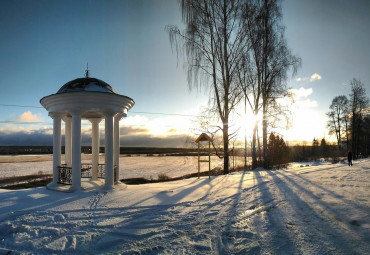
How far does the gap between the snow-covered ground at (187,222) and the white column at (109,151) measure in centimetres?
72

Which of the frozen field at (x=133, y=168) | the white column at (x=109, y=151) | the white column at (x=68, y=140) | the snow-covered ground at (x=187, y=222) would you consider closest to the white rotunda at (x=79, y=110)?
the white column at (x=109, y=151)

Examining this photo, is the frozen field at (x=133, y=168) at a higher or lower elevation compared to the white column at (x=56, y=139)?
lower

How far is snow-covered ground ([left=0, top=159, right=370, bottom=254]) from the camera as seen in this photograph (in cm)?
380

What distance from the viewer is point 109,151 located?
833 centimetres

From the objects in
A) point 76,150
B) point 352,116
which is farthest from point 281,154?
point 76,150

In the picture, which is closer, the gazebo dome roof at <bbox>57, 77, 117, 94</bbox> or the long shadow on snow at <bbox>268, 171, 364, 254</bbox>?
the long shadow on snow at <bbox>268, 171, 364, 254</bbox>

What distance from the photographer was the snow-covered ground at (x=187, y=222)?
380 cm

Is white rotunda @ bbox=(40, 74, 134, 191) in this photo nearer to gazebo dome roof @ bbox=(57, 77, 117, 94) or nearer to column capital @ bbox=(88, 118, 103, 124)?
gazebo dome roof @ bbox=(57, 77, 117, 94)

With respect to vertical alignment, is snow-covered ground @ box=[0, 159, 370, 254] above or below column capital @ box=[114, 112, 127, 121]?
below

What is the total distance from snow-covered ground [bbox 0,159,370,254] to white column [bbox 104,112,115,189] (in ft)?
2.37

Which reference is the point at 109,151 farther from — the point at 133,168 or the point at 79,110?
the point at 133,168

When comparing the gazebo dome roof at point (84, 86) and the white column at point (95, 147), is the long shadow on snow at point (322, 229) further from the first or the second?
the white column at point (95, 147)

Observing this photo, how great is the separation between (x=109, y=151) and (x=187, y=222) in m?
4.63

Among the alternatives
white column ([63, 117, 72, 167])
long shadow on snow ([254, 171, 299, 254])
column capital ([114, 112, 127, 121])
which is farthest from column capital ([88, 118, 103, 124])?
long shadow on snow ([254, 171, 299, 254])
